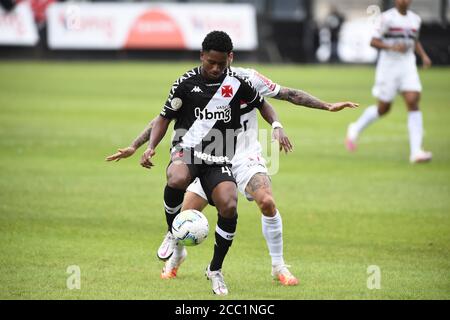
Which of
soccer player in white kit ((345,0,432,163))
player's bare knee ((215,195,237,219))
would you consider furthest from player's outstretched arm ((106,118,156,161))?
soccer player in white kit ((345,0,432,163))

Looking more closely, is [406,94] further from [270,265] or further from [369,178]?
[270,265]

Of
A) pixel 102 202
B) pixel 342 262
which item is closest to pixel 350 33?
pixel 102 202

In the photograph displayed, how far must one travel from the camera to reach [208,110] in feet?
28.6

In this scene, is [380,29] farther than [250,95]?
Yes

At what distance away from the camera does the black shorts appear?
8648 millimetres

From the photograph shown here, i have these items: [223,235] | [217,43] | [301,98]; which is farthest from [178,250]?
[217,43]

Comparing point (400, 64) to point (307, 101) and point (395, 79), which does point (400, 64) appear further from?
point (307, 101)

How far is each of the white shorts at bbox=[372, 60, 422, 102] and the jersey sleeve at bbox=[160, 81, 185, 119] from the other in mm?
8907

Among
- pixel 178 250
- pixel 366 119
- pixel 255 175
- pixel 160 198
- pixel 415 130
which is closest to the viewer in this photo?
pixel 255 175

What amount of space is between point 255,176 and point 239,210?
4.15 m

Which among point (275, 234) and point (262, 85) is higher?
point (262, 85)

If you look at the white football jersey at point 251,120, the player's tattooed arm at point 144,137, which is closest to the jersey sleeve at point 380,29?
the white football jersey at point 251,120

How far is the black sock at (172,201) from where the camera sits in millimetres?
8741

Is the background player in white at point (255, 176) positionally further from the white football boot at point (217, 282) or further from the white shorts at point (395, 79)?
the white shorts at point (395, 79)
